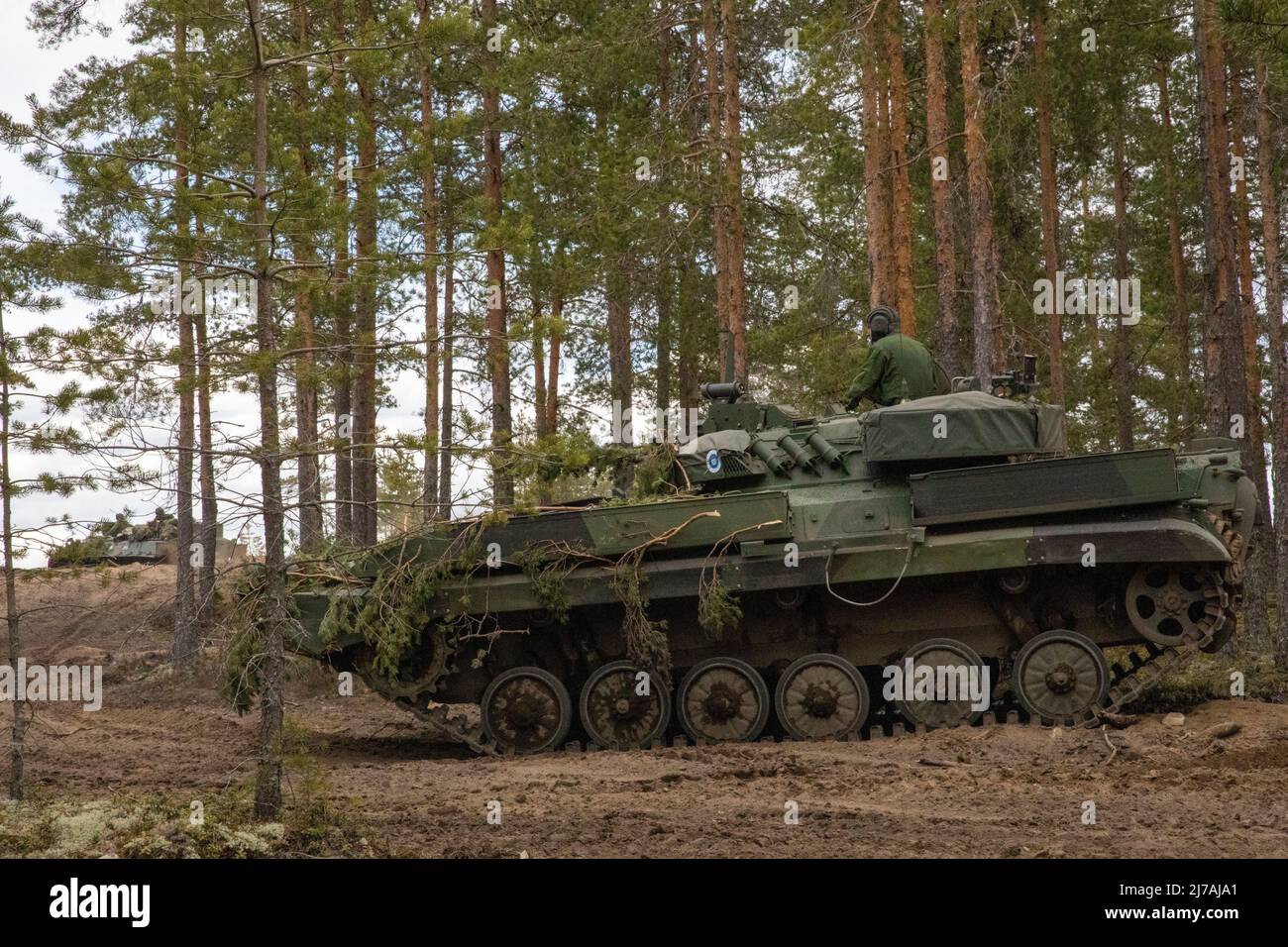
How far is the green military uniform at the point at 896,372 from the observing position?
1291 cm

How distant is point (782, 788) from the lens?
31.3 ft

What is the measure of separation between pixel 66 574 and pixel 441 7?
33.5 feet

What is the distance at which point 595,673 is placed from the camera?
40.4 ft

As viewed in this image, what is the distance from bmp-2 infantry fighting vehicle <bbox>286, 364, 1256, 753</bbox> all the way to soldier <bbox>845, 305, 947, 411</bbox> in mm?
566

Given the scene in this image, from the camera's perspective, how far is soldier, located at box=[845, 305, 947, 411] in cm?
1292

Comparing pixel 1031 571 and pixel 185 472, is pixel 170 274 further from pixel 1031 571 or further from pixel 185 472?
pixel 1031 571

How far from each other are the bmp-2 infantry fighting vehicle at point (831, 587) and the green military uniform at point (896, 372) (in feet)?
1.84

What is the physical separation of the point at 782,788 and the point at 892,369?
4.98 meters

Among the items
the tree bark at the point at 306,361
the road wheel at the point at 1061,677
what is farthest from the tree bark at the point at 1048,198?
the tree bark at the point at 306,361

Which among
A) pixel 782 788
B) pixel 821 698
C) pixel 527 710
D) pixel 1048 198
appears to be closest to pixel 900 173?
pixel 1048 198

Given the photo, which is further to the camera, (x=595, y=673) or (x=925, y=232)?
(x=925, y=232)

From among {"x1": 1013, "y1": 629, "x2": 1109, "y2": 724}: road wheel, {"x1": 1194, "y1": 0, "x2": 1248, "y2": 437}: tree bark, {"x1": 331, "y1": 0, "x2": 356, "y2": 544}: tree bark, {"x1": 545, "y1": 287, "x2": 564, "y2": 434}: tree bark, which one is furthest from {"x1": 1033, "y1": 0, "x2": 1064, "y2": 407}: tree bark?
{"x1": 331, "y1": 0, "x2": 356, "y2": 544}: tree bark
